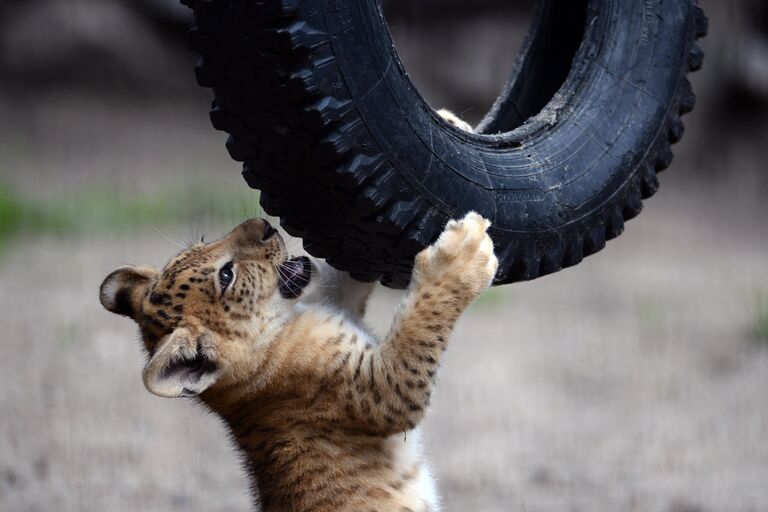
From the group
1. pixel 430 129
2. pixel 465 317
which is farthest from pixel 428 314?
pixel 465 317

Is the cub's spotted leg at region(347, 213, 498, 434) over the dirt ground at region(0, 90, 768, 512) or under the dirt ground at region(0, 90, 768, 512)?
under

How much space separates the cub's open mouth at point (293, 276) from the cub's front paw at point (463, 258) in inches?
24.9

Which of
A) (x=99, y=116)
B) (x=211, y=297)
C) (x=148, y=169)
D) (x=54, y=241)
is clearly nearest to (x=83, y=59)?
(x=99, y=116)

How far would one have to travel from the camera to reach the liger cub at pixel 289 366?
3715 millimetres

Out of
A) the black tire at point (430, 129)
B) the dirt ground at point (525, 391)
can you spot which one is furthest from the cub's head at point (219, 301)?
the dirt ground at point (525, 391)

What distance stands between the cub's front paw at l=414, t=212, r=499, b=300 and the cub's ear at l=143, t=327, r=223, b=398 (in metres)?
0.81

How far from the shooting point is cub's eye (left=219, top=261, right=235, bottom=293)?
390cm

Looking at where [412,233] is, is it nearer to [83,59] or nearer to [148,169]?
[148,169]

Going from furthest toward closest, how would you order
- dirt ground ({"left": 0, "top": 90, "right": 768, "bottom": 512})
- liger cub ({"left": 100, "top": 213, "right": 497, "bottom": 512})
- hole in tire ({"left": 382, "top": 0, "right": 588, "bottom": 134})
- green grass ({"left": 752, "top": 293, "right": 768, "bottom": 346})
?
hole in tire ({"left": 382, "top": 0, "right": 588, "bottom": 134}) < green grass ({"left": 752, "top": 293, "right": 768, "bottom": 346}) < dirt ground ({"left": 0, "top": 90, "right": 768, "bottom": 512}) < liger cub ({"left": 100, "top": 213, "right": 497, "bottom": 512})

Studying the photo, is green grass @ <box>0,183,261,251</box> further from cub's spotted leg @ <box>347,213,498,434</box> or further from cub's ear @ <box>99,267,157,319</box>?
cub's spotted leg @ <box>347,213,498,434</box>

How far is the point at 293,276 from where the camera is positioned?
4012 mm

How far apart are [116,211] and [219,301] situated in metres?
7.21

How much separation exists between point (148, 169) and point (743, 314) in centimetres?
671

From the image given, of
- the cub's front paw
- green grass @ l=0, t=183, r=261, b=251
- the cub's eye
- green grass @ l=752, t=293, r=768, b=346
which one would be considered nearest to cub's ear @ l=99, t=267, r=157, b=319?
the cub's eye
